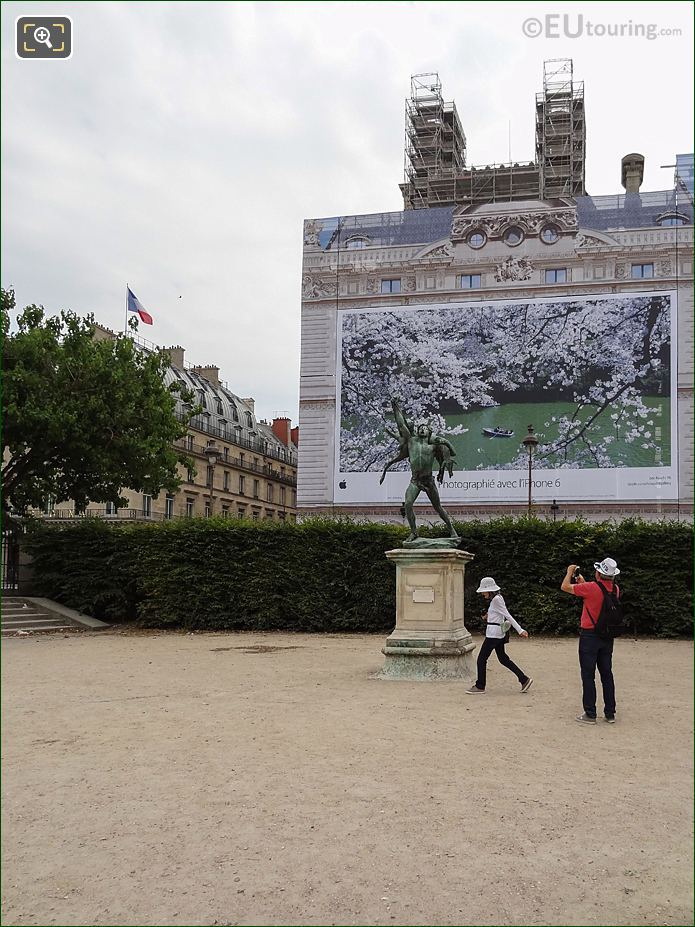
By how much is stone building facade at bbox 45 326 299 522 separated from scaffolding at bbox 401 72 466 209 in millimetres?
18131

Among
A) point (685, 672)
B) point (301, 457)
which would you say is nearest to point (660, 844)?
point (685, 672)

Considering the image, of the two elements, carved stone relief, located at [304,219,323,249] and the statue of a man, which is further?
carved stone relief, located at [304,219,323,249]

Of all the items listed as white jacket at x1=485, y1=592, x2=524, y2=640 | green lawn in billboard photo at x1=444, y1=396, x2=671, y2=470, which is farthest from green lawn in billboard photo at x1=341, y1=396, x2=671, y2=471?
white jacket at x1=485, y1=592, x2=524, y2=640

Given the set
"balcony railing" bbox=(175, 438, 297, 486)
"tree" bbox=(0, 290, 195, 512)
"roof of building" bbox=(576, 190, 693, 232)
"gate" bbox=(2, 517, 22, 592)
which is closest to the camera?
"tree" bbox=(0, 290, 195, 512)

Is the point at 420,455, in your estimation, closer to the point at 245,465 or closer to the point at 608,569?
the point at 608,569

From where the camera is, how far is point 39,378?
21047 millimetres

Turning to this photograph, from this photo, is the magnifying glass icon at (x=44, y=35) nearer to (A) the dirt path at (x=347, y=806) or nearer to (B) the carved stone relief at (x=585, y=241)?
(A) the dirt path at (x=347, y=806)

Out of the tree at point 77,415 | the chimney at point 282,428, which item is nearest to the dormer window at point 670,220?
the tree at point 77,415

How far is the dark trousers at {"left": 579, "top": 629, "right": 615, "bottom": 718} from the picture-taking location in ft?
27.6

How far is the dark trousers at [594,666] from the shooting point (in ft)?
27.6

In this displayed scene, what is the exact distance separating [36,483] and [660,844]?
829 inches

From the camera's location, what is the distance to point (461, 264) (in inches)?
1560

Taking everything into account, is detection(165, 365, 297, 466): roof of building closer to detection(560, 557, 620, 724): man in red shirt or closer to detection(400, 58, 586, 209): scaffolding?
detection(400, 58, 586, 209): scaffolding

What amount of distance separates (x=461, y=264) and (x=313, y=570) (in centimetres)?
2272
